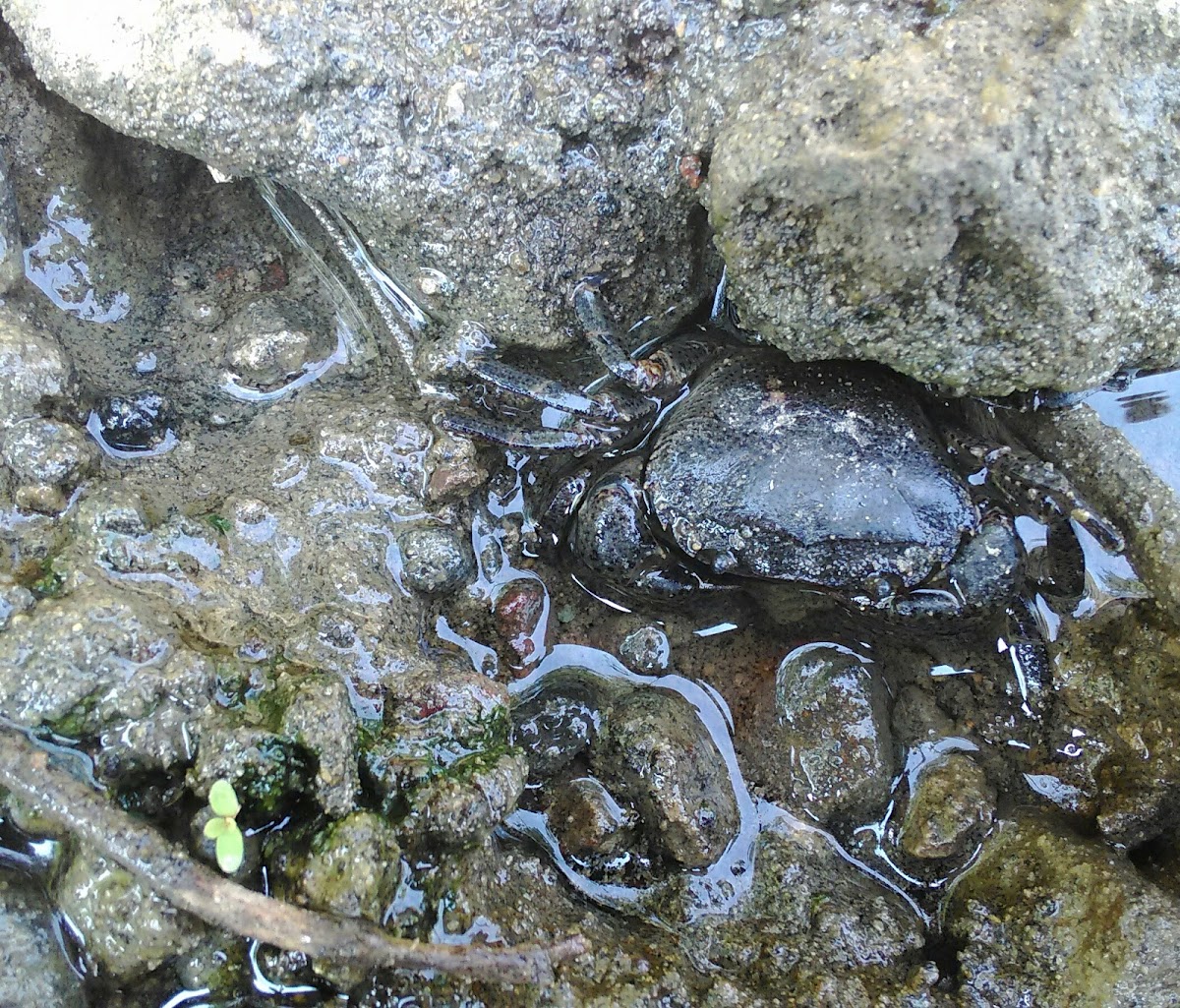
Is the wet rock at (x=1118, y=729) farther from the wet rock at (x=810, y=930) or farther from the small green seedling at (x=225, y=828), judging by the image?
the small green seedling at (x=225, y=828)

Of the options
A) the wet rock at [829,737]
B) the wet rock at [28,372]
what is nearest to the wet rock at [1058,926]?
the wet rock at [829,737]

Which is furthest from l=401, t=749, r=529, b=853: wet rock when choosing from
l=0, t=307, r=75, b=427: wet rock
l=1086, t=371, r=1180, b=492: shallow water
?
l=1086, t=371, r=1180, b=492: shallow water

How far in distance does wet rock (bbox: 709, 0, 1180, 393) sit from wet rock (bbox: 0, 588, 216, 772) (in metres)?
1.51

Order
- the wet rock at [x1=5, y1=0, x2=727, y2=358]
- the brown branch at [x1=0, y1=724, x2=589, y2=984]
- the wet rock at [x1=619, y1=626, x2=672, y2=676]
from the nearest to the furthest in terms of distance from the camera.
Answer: the brown branch at [x1=0, y1=724, x2=589, y2=984] < the wet rock at [x1=5, y1=0, x2=727, y2=358] < the wet rock at [x1=619, y1=626, x2=672, y2=676]

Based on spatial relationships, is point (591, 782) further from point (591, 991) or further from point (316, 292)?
point (316, 292)

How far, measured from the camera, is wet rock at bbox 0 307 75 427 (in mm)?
2182

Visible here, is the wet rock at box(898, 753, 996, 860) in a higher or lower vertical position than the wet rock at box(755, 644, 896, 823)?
lower

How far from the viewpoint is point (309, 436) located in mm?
2557

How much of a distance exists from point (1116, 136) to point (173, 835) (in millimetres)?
2377

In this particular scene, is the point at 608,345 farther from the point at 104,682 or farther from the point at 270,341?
the point at 104,682

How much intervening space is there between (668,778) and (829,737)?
51 centimetres

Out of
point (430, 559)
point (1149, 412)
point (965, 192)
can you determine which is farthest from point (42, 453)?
point (1149, 412)

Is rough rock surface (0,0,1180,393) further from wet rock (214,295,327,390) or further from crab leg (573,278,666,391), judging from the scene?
wet rock (214,295,327,390)

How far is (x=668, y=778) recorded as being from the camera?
230 centimetres
